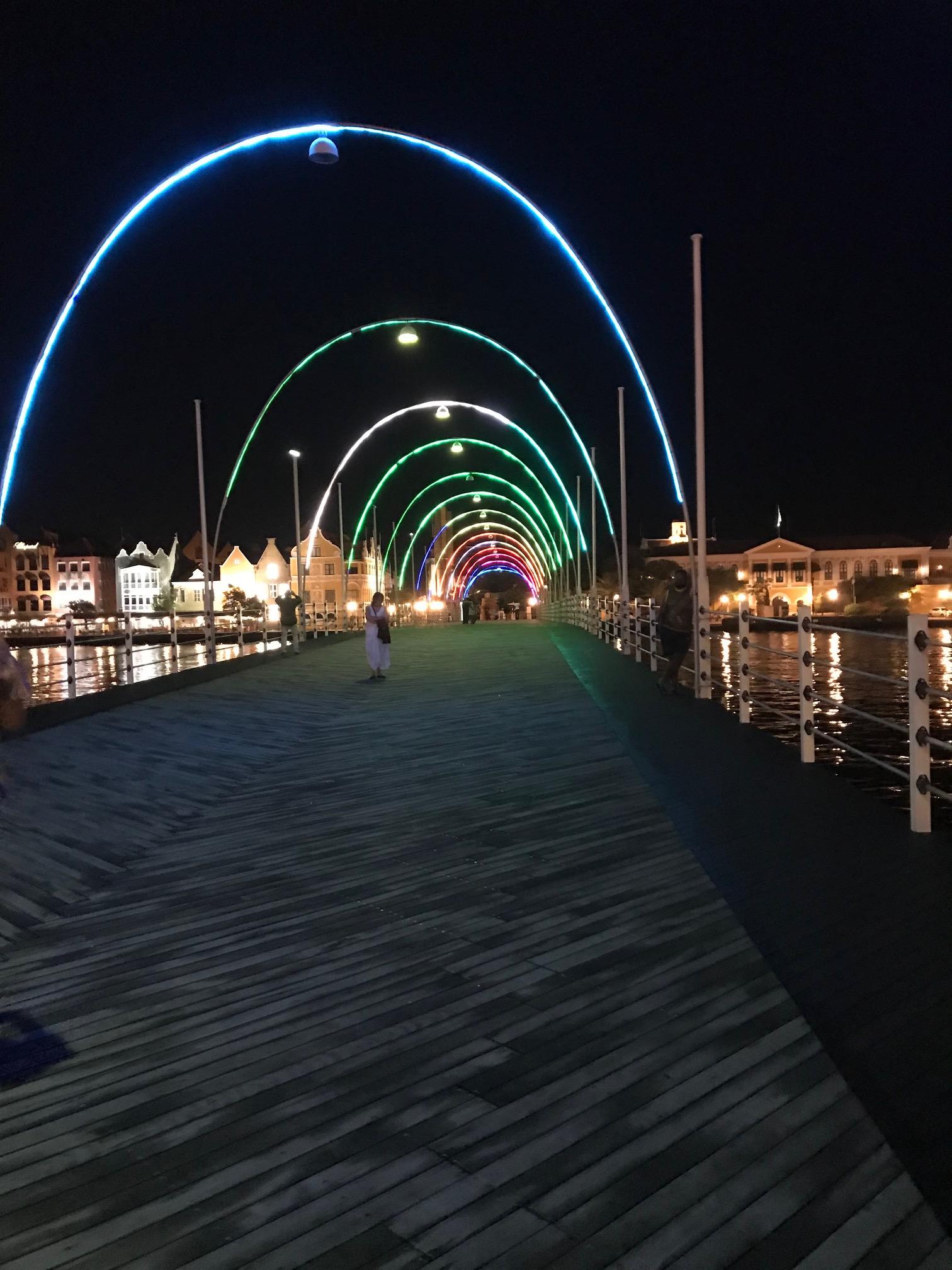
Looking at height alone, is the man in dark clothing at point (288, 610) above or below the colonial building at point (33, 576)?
below

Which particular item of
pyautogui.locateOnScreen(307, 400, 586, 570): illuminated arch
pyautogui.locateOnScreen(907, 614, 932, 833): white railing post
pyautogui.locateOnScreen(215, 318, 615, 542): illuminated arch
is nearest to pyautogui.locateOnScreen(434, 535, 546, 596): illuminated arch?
pyautogui.locateOnScreen(307, 400, 586, 570): illuminated arch

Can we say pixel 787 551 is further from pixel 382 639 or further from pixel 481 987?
pixel 481 987

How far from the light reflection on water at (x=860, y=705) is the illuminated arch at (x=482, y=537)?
30.2 metres

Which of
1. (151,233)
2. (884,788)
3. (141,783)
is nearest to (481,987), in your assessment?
(141,783)

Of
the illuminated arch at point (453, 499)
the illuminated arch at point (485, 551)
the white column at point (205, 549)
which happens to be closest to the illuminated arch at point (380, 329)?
the white column at point (205, 549)

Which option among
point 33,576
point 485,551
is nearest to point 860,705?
point 485,551

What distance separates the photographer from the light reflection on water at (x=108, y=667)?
12.7 meters

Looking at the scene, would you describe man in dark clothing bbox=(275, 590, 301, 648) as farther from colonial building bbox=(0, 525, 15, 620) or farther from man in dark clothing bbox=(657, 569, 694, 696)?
colonial building bbox=(0, 525, 15, 620)

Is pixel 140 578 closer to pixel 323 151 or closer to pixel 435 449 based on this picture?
pixel 435 449

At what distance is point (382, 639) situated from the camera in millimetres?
17000

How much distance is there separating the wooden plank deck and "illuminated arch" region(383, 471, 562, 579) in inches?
2028

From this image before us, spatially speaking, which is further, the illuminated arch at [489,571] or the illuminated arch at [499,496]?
the illuminated arch at [489,571]

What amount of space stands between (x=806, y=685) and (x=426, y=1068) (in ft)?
17.3

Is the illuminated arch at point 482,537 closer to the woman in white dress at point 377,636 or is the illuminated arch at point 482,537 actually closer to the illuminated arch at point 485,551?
the illuminated arch at point 485,551
